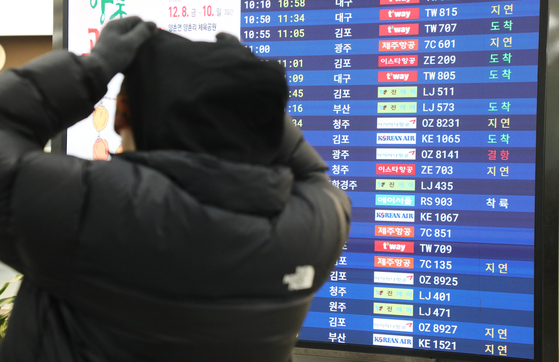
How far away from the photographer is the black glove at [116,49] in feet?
2.15

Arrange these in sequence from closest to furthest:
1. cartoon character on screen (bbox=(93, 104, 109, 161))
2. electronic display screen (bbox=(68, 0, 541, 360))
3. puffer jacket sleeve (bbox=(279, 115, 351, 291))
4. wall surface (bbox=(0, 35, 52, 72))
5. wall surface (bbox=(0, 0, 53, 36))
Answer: puffer jacket sleeve (bbox=(279, 115, 351, 291)) < electronic display screen (bbox=(68, 0, 541, 360)) < cartoon character on screen (bbox=(93, 104, 109, 161)) < wall surface (bbox=(0, 0, 53, 36)) < wall surface (bbox=(0, 35, 52, 72))

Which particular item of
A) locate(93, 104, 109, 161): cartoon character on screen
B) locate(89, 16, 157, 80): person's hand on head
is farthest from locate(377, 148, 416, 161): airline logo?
locate(93, 104, 109, 161): cartoon character on screen

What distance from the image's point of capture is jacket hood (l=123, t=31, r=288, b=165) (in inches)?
22.3

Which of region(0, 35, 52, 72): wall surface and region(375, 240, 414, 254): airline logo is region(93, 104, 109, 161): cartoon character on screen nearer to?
region(375, 240, 414, 254): airline logo

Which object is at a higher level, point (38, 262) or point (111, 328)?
point (38, 262)

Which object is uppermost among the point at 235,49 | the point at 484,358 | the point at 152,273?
the point at 235,49

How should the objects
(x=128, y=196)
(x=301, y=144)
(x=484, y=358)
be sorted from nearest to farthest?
(x=128, y=196) → (x=301, y=144) → (x=484, y=358)

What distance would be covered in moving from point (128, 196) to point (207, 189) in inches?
4.2

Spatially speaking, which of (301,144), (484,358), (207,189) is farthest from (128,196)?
(484,358)

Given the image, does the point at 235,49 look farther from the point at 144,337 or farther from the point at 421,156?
the point at 421,156

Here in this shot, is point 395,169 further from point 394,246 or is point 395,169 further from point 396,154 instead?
point 394,246

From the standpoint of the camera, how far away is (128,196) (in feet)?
1.79

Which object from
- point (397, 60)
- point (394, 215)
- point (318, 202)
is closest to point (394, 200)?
point (394, 215)

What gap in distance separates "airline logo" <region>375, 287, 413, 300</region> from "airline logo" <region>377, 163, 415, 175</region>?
38 centimetres
